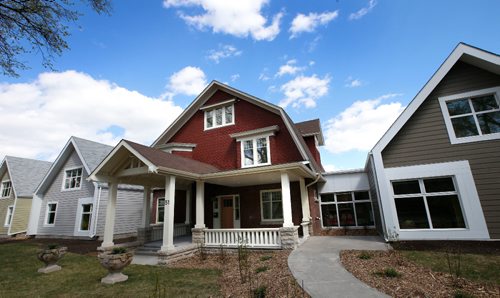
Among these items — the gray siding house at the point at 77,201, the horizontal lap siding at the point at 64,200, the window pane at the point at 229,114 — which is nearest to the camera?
the window pane at the point at 229,114

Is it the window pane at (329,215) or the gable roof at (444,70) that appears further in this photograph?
the window pane at (329,215)

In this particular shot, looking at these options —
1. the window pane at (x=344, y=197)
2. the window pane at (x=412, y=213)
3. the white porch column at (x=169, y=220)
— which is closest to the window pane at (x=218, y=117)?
the white porch column at (x=169, y=220)

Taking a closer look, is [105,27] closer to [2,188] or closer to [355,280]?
[355,280]

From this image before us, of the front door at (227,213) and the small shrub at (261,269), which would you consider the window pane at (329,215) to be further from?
the small shrub at (261,269)

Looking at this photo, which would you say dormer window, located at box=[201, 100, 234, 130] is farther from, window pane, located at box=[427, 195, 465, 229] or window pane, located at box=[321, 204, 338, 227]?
window pane, located at box=[427, 195, 465, 229]

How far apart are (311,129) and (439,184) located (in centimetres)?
815

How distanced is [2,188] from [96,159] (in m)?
13.0

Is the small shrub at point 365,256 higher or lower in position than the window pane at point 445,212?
lower

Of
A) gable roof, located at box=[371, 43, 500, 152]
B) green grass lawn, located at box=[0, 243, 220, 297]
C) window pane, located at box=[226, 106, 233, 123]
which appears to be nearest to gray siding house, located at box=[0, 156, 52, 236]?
green grass lawn, located at box=[0, 243, 220, 297]

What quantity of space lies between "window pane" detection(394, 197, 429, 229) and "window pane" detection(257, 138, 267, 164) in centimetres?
667

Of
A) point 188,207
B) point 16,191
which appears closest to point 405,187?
point 188,207

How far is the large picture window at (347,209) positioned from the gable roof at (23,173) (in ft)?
78.7

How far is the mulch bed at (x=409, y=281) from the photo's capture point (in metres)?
4.62

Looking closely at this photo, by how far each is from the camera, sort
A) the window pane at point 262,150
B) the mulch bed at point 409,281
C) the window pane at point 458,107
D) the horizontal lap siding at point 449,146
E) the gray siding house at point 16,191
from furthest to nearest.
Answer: the gray siding house at point 16,191 < the window pane at point 262,150 < the window pane at point 458,107 < the horizontal lap siding at point 449,146 < the mulch bed at point 409,281
